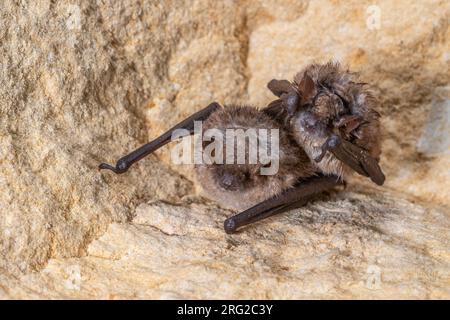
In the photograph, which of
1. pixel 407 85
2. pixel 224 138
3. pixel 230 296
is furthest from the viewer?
pixel 407 85

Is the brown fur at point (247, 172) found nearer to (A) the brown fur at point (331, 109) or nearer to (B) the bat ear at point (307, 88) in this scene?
(A) the brown fur at point (331, 109)

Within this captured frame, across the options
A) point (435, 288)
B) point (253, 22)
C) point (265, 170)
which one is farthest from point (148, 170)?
point (435, 288)

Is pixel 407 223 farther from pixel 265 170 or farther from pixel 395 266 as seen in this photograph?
pixel 265 170

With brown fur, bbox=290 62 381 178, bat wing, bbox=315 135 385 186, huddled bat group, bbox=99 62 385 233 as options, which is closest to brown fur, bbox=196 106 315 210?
huddled bat group, bbox=99 62 385 233

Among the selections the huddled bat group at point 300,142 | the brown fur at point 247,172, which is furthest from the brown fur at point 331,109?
the brown fur at point 247,172

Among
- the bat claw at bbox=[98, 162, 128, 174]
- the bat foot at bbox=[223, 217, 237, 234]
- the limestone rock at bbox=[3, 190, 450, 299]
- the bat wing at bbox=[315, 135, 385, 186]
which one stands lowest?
the limestone rock at bbox=[3, 190, 450, 299]

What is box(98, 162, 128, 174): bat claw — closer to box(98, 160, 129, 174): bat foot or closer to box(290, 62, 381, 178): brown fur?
box(98, 160, 129, 174): bat foot
